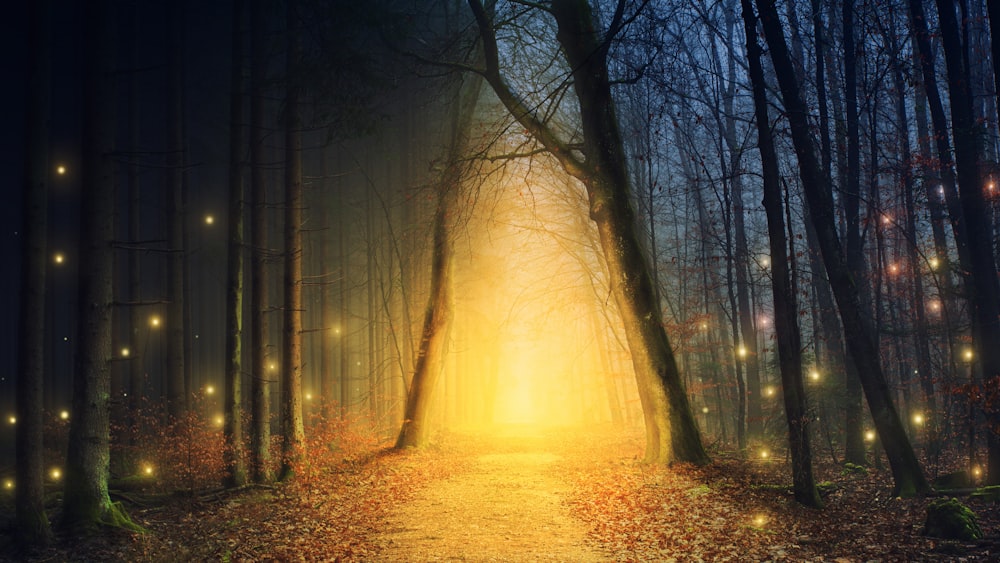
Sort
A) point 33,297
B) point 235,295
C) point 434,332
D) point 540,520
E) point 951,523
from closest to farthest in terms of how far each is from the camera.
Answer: point 951,523
point 33,297
point 540,520
point 235,295
point 434,332

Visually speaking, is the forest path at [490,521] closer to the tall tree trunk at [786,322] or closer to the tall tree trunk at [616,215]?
the tall tree trunk at [616,215]

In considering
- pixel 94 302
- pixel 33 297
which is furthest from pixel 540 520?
pixel 33 297

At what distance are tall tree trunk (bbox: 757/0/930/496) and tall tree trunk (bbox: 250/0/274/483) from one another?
30.2 ft

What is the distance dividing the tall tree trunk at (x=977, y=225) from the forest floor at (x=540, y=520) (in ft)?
7.10

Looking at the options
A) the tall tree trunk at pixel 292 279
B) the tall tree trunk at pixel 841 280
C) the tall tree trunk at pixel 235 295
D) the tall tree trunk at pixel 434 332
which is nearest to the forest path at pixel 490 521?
the tall tree trunk at pixel 292 279

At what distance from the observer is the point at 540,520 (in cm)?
877

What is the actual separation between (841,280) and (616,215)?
4.44m

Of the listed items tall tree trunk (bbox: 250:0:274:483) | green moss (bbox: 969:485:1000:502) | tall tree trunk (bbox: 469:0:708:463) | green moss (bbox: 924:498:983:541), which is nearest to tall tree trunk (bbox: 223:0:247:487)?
tall tree trunk (bbox: 250:0:274:483)

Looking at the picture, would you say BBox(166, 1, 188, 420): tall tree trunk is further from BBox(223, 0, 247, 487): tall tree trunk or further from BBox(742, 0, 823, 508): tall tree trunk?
BBox(742, 0, 823, 508): tall tree trunk

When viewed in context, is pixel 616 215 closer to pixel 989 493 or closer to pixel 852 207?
pixel 852 207

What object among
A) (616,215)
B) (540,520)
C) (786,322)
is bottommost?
(540,520)

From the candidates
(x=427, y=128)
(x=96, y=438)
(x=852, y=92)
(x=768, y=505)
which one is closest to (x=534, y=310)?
(x=427, y=128)

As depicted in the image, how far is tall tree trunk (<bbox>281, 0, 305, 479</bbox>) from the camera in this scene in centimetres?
1215

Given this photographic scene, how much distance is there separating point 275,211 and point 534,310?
12.2m
